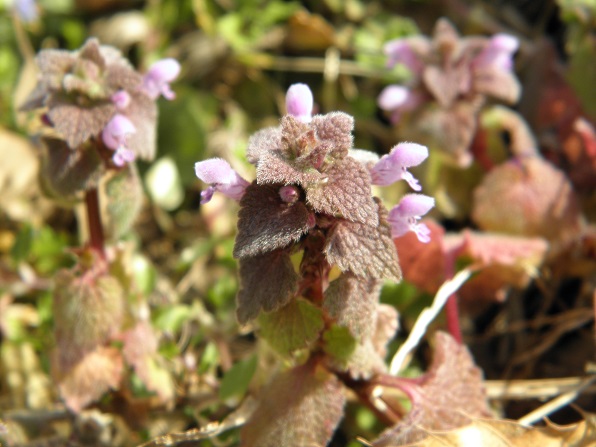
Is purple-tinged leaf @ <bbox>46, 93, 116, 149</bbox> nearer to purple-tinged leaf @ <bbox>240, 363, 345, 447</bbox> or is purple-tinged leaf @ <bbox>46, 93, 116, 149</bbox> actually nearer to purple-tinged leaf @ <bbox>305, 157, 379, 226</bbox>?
purple-tinged leaf @ <bbox>305, 157, 379, 226</bbox>

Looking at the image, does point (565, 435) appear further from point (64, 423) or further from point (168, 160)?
point (168, 160)

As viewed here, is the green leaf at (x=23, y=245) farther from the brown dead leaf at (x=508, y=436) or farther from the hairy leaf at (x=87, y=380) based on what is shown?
the brown dead leaf at (x=508, y=436)

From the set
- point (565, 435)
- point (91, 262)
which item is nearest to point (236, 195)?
point (91, 262)

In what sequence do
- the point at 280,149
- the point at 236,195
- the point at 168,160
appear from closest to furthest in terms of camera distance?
the point at 280,149, the point at 236,195, the point at 168,160

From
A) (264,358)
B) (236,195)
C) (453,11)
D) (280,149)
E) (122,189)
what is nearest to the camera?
(280,149)

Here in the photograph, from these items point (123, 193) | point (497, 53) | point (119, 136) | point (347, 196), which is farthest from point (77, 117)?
point (497, 53)

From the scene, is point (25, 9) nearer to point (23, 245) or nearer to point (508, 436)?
point (23, 245)
